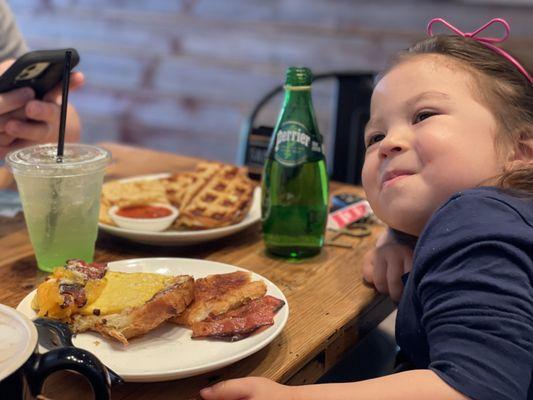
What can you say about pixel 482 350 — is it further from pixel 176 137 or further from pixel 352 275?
pixel 176 137

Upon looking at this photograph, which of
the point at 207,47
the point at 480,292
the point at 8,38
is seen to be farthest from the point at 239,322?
the point at 207,47

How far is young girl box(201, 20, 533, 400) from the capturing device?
0.77m

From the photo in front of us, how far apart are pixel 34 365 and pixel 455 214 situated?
21.4 inches

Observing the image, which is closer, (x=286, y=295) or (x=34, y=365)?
(x=34, y=365)

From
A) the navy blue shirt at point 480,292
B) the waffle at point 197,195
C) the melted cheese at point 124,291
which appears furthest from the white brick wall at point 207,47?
the melted cheese at point 124,291

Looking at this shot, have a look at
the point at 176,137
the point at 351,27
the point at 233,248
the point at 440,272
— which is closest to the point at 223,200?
the point at 233,248

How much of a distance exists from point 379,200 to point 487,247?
25cm

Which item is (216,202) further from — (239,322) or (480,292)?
(480,292)

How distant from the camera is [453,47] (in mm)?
1074

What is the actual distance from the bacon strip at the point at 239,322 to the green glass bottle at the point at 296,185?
0.97ft

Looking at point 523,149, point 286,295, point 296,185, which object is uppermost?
point 523,149

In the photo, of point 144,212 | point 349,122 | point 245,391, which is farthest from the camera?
point 349,122

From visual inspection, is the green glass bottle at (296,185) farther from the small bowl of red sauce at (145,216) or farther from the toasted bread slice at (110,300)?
the toasted bread slice at (110,300)

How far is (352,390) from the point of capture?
0.79m
